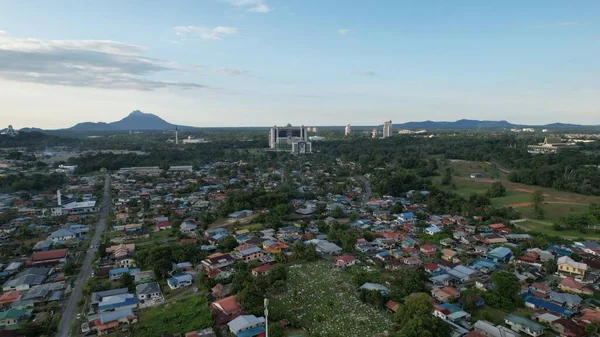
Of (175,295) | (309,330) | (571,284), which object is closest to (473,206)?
(571,284)

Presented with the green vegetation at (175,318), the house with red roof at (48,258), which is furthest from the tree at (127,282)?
the house with red roof at (48,258)

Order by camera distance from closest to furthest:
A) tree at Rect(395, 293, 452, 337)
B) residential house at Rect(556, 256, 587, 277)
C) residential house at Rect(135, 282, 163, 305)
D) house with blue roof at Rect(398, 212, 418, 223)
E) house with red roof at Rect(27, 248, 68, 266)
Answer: tree at Rect(395, 293, 452, 337) → residential house at Rect(135, 282, 163, 305) → residential house at Rect(556, 256, 587, 277) → house with red roof at Rect(27, 248, 68, 266) → house with blue roof at Rect(398, 212, 418, 223)

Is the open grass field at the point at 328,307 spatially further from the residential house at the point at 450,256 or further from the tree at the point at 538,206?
the tree at the point at 538,206

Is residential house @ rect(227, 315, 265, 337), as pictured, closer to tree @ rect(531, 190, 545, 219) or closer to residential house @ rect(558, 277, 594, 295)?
residential house @ rect(558, 277, 594, 295)

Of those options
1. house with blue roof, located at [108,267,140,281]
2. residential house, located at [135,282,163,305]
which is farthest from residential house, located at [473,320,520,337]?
house with blue roof, located at [108,267,140,281]

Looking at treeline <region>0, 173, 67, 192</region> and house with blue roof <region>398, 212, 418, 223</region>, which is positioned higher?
treeline <region>0, 173, 67, 192</region>

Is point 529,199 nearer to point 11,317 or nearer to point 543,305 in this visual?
point 543,305
